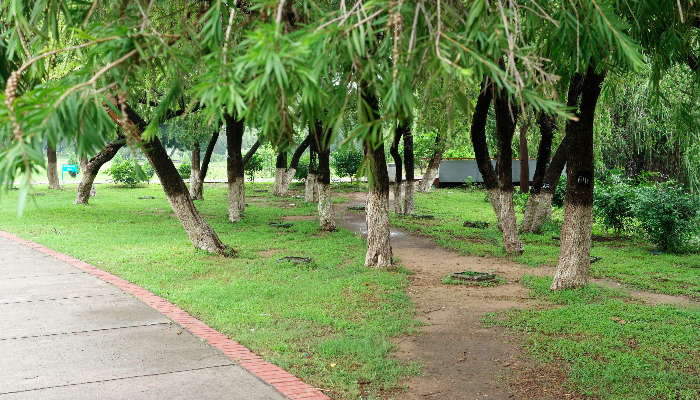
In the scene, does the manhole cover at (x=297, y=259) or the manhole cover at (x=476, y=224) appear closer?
the manhole cover at (x=297, y=259)

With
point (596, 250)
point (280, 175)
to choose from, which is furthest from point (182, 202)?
point (280, 175)

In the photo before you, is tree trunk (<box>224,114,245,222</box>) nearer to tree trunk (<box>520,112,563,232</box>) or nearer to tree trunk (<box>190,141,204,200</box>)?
tree trunk (<box>190,141,204,200</box>)

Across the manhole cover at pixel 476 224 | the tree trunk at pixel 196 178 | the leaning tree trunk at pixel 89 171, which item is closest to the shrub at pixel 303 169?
the tree trunk at pixel 196 178

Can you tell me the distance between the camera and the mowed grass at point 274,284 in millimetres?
6422

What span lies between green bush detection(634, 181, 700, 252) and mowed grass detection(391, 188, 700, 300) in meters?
0.38

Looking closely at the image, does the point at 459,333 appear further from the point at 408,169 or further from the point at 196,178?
the point at 196,178

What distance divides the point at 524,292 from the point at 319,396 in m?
5.19

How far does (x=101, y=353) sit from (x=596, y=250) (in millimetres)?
10814

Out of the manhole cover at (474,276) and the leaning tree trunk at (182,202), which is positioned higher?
the leaning tree trunk at (182,202)

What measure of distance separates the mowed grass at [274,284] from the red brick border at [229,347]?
0.44ft

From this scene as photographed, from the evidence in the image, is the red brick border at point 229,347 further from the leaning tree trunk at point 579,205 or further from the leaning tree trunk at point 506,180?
the leaning tree trunk at point 506,180

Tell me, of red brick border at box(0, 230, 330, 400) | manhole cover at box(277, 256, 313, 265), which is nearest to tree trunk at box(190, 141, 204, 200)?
manhole cover at box(277, 256, 313, 265)

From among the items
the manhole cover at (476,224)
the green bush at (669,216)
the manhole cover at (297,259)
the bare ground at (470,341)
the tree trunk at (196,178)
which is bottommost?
the bare ground at (470,341)

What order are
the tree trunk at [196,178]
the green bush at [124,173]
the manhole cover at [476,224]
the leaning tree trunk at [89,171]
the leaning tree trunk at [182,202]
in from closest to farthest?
1. the leaning tree trunk at [182,202]
2. the manhole cover at [476,224]
3. the leaning tree trunk at [89,171]
4. the tree trunk at [196,178]
5. the green bush at [124,173]
